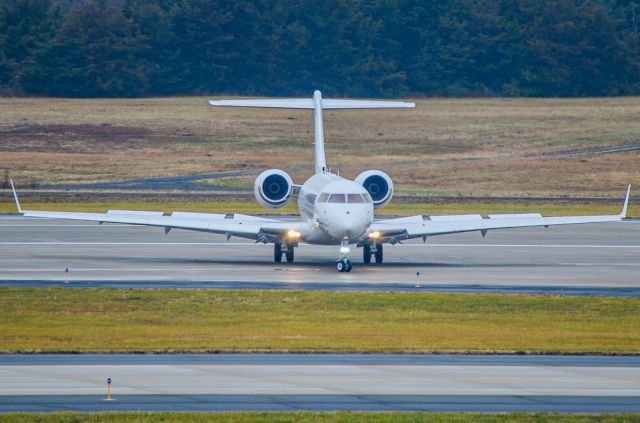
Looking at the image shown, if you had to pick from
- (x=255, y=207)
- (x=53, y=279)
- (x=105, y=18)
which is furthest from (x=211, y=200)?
(x=105, y=18)

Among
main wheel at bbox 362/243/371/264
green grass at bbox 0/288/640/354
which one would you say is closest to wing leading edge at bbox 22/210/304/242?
main wheel at bbox 362/243/371/264

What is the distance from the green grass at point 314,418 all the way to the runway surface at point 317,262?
14.6 m

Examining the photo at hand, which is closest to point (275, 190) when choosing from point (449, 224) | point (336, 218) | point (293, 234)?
point (293, 234)

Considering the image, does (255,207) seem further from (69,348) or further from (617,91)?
(617,91)

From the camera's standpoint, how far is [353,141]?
97000mm

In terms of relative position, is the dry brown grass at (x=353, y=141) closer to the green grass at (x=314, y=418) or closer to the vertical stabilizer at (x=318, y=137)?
the vertical stabilizer at (x=318, y=137)

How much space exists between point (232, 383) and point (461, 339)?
6.66m

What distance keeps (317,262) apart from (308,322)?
13.5m

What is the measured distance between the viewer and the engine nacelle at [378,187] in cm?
4031

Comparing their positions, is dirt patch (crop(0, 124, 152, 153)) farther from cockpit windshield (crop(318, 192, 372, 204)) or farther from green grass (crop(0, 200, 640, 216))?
cockpit windshield (crop(318, 192, 372, 204))

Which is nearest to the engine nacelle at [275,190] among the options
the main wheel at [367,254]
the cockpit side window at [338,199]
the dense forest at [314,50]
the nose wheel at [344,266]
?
the main wheel at [367,254]

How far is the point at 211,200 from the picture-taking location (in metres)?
65.2

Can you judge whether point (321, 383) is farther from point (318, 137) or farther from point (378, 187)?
point (318, 137)

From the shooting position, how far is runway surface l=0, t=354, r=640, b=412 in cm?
1831
